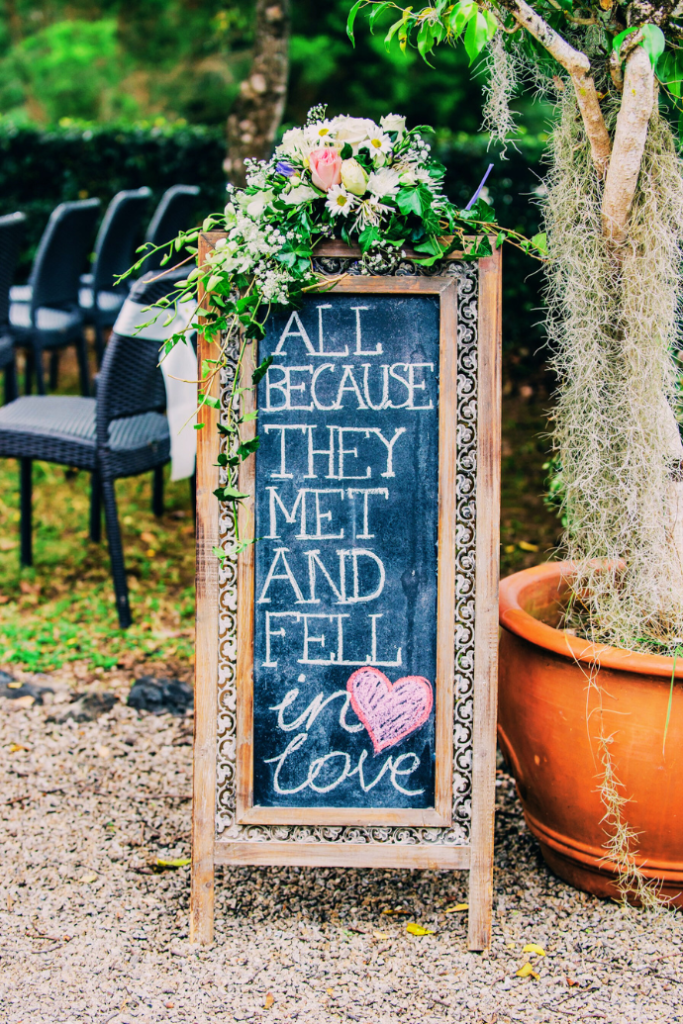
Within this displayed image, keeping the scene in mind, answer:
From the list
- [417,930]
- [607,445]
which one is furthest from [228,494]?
[417,930]

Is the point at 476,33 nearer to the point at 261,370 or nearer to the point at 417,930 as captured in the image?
the point at 261,370

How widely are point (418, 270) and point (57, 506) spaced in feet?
11.3

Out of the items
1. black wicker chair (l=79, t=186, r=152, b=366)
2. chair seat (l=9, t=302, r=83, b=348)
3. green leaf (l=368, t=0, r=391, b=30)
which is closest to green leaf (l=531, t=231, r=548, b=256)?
green leaf (l=368, t=0, r=391, b=30)

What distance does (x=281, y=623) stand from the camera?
2.12 m

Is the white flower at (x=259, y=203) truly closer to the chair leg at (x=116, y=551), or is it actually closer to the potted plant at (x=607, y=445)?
the potted plant at (x=607, y=445)

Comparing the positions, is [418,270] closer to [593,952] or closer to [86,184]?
[593,952]

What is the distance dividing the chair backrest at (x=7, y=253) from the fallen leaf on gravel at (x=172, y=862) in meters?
3.12

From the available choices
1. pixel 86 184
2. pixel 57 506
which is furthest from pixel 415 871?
pixel 86 184

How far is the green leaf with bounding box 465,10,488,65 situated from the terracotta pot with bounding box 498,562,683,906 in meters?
1.30

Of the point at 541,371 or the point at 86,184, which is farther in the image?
the point at 86,184

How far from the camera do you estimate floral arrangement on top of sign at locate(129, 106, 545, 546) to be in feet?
6.34

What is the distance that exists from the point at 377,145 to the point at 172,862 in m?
1.80

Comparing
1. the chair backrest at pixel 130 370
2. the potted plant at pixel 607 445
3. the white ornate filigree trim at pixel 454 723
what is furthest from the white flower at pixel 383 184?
the chair backrest at pixel 130 370

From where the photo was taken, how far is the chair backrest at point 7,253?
448 centimetres
